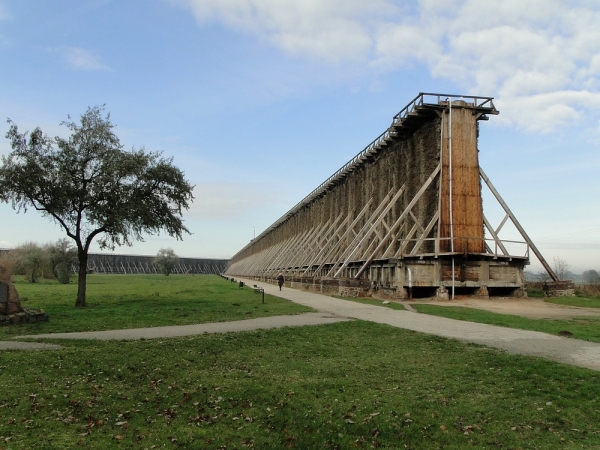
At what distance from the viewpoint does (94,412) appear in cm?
698

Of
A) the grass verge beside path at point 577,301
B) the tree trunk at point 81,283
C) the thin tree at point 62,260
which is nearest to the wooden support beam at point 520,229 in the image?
the grass verge beside path at point 577,301

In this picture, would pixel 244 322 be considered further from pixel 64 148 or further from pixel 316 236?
pixel 316 236

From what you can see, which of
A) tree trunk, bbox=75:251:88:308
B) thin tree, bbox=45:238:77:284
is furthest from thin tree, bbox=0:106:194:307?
thin tree, bbox=45:238:77:284

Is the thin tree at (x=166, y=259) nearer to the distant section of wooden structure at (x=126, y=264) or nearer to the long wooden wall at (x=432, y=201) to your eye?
the distant section of wooden structure at (x=126, y=264)

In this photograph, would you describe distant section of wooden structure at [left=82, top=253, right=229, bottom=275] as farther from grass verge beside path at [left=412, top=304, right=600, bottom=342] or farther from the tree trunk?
grass verge beside path at [left=412, top=304, right=600, bottom=342]

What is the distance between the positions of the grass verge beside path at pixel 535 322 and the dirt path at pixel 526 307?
1.36m

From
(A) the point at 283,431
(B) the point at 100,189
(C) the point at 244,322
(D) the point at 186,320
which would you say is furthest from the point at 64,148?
(A) the point at 283,431

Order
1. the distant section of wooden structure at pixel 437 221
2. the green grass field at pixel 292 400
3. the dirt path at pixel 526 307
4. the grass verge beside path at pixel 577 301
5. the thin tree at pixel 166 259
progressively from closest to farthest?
the green grass field at pixel 292 400 < the dirt path at pixel 526 307 < the grass verge beside path at pixel 577 301 < the distant section of wooden structure at pixel 437 221 < the thin tree at pixel 166 259

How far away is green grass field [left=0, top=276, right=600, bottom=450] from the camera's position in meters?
6.23

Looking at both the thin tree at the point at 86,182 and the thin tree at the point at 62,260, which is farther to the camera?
the thin tree at the point at 62,260

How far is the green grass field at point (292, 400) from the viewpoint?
623cm

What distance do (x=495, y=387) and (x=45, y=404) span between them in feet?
23.9

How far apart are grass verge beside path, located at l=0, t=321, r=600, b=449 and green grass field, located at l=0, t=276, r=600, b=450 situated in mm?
23

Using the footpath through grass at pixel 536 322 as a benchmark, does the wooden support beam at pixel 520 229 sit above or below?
above
